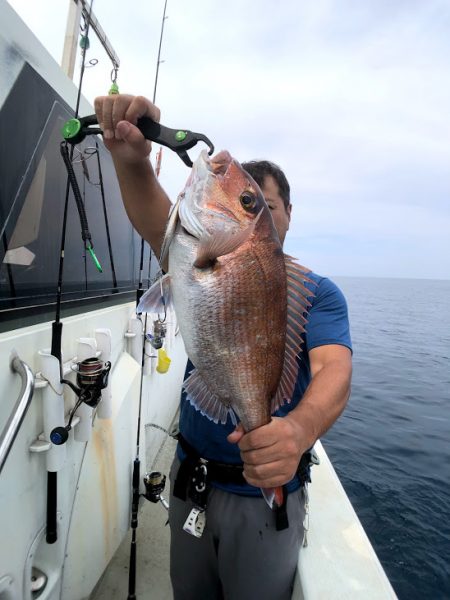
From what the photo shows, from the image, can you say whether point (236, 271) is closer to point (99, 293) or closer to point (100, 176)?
point (99, 293)

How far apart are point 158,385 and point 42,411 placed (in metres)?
2.43

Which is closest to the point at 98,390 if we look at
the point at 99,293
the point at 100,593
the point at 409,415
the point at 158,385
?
the point at 99,293

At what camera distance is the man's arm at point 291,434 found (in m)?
1.17

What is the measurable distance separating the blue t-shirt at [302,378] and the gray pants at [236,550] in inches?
3.6

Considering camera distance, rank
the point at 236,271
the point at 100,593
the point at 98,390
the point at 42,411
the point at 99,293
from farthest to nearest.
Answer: the point at 99,293
the point at 100,593
the point at 98,390
the point at 42,411
the point at 236,271

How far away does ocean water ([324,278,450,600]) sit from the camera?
434 cm

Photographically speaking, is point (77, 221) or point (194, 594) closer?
point (194, 594)

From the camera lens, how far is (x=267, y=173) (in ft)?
6.80

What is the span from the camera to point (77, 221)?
8.96ft

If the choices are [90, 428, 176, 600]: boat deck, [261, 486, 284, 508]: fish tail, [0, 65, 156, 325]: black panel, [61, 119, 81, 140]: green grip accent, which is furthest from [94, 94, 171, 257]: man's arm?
[90, 428, 176, 600]: boat deck

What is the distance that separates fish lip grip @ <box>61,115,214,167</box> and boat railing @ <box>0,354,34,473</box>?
3.25 ft

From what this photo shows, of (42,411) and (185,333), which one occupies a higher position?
(185,333)

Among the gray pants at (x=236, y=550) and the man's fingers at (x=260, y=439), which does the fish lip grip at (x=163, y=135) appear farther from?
the gray pants at (x=236, y=550)

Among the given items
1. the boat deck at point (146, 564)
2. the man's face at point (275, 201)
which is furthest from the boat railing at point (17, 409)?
the boat deck at point (146, 564)
